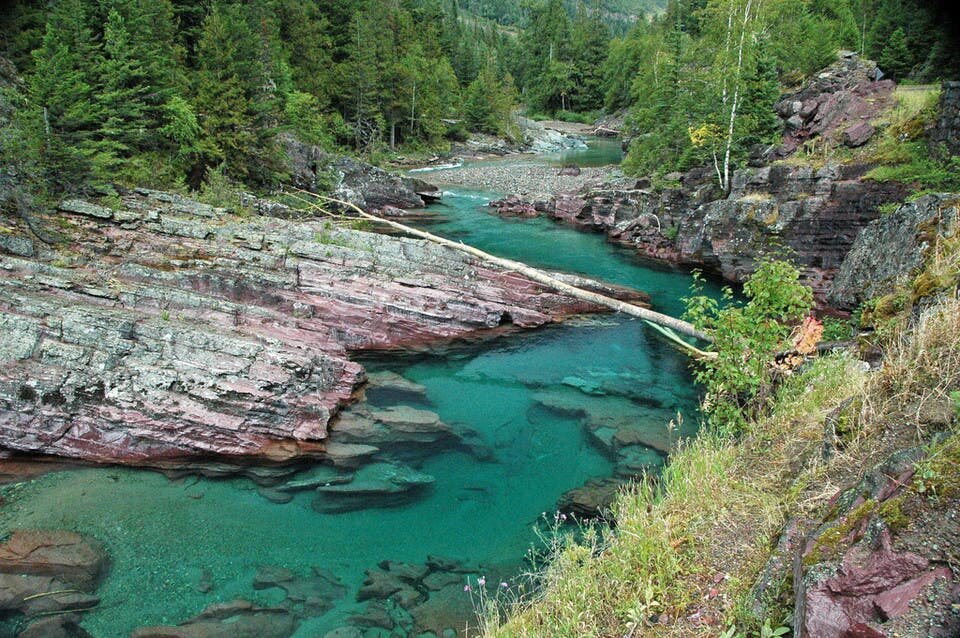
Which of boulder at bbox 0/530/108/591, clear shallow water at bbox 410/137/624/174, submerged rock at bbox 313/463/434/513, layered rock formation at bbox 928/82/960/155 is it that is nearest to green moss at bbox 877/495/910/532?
submerged rock at bbox 313/463/434/513

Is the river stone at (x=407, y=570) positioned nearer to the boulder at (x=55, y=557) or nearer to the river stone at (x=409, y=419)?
the river stone at (x=409, y=419)

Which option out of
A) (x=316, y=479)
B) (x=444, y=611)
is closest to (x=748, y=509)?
(x=444, y=611)

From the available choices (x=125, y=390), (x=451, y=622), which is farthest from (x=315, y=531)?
(x=125, y=390)

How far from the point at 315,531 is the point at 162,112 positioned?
980 inches

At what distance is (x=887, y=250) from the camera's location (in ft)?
42.4

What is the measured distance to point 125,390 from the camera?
37.0 feet

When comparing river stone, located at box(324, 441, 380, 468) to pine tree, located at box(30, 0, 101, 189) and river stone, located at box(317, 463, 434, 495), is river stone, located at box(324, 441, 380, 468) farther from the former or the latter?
pine tree, located at box(30, 0, 101, 189)

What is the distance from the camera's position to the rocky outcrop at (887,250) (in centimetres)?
1058

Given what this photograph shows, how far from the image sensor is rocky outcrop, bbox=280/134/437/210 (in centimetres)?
3438

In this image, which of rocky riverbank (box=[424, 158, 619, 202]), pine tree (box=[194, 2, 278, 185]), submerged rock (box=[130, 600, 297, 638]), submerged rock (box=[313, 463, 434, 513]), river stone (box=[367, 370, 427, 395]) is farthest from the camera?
rocky riverbank (box=[424, 158, 619, 202])

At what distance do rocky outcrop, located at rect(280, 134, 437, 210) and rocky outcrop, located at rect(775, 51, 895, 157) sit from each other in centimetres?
2134

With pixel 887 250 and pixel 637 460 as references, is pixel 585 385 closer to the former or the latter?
pixel 637 460

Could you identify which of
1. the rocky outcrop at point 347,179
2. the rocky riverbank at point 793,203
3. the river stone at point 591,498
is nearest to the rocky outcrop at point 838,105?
the rocky riverbank at point 793,203

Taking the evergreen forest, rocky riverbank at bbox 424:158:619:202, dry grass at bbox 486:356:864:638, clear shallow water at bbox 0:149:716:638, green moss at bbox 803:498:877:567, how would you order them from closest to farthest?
green moss at bbox 803:498:877:567
dry grass at bbox 486:356:864:638
clear shallow water at bbox 0:149:716:638
the evergreen forest
rocky riverbank at bbox 424:158:619:202
